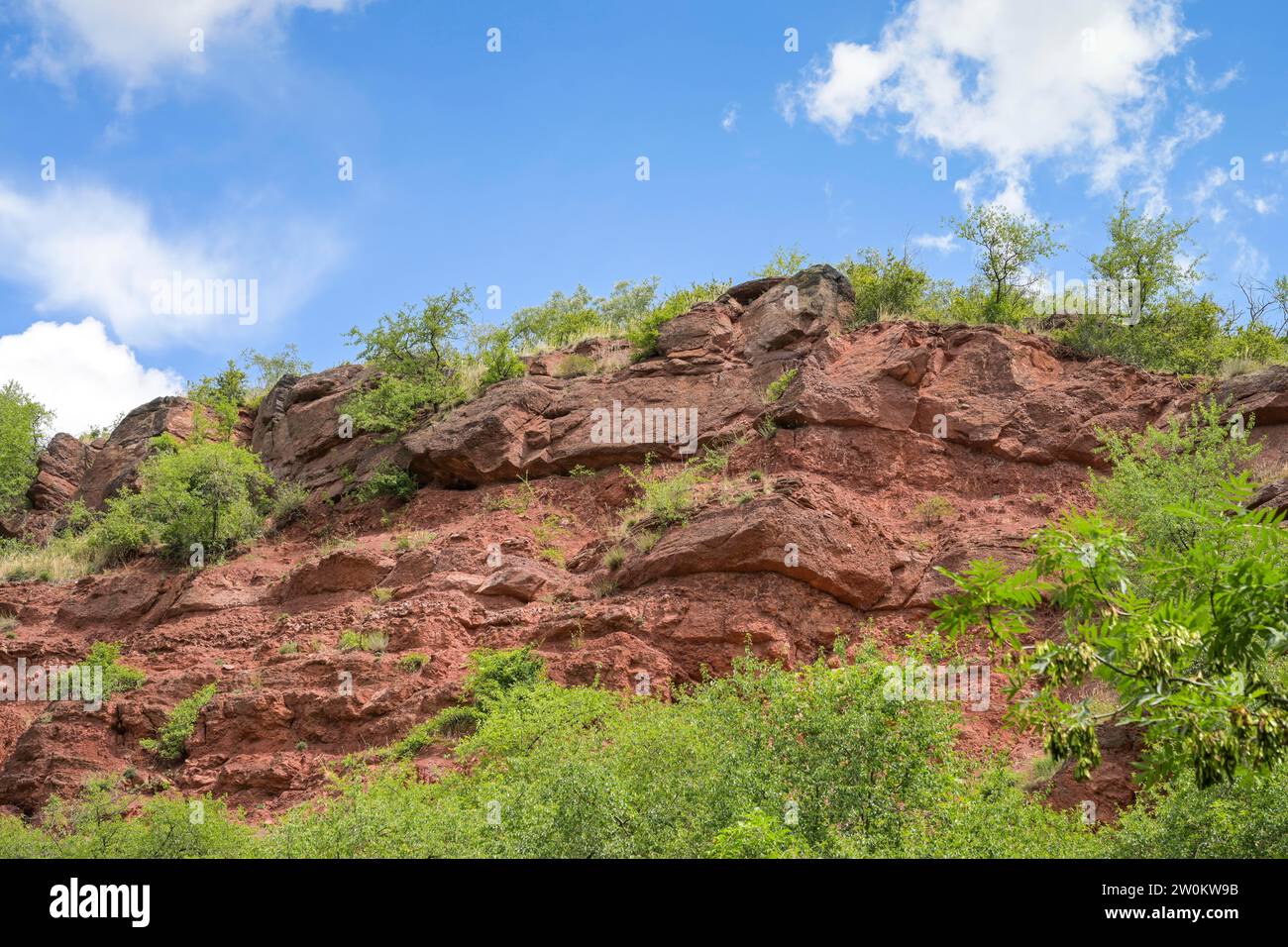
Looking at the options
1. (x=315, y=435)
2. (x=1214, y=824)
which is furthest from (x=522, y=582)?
(x=315, y=435)

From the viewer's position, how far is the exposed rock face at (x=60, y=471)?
3309 centimetres

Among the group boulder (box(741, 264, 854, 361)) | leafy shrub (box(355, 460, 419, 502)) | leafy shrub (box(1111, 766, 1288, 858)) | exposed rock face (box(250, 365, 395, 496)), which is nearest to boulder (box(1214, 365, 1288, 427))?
boulder (box(741, 264, 854, 361))

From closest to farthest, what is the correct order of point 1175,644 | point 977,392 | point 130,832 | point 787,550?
point 1175,644
point 130,832
point 787,550
point 977,392

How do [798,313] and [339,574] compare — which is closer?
[339,574]

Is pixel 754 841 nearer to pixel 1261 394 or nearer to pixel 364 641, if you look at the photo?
pixel 364 641

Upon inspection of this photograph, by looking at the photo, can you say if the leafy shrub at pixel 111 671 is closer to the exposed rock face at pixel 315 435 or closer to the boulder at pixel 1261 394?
the exposed rock face at pixel 315 435

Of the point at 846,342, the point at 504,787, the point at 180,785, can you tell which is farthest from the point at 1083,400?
the point at 180,785

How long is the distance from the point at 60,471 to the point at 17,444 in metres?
2.53

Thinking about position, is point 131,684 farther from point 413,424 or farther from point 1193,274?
point 1193,274

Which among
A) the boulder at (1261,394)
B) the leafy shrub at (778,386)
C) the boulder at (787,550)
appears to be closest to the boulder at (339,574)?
the boulder at (787,550)

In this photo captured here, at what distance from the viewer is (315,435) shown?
30266 millimetres

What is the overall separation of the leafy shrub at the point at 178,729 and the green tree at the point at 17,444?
1754 centimetres

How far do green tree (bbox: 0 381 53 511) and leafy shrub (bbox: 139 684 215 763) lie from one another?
1754cm

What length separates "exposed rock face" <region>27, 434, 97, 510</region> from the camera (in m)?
33.1
